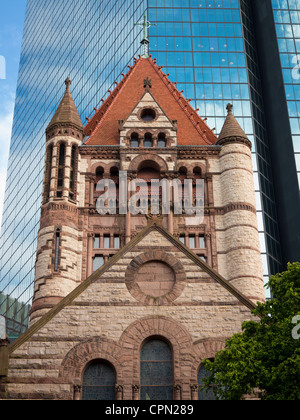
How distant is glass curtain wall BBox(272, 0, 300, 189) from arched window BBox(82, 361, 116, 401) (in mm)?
45325

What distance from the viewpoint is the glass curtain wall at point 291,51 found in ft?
224

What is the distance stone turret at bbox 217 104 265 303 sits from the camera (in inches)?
1478

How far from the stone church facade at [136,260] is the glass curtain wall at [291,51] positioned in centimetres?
2286

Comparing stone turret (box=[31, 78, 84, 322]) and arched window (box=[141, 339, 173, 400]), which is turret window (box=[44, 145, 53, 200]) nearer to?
stone turret (box=[31, 78, 84, 322])

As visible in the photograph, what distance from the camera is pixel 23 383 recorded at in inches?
888

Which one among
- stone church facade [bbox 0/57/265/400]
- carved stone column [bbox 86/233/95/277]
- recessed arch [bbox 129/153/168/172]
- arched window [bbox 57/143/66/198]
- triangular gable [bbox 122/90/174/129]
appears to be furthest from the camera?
triangular gable [bbox 122/90/174/129]

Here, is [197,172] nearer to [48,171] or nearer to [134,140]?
[134,140]

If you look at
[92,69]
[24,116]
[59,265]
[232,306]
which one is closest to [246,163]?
[59,265]

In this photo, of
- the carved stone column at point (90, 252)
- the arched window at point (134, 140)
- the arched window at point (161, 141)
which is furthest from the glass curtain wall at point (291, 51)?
the carved stone column at point (90, 252)

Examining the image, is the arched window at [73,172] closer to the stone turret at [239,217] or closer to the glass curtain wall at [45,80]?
the stone turret at [239,217]

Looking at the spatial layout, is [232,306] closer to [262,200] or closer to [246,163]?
[246,163]

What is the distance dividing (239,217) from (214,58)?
40.4 m

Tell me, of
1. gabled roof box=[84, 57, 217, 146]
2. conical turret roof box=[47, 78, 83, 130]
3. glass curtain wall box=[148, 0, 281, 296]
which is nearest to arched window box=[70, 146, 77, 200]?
conical turret roof box=[47, 78, 83, 130]

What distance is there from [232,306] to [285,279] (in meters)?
3.76
